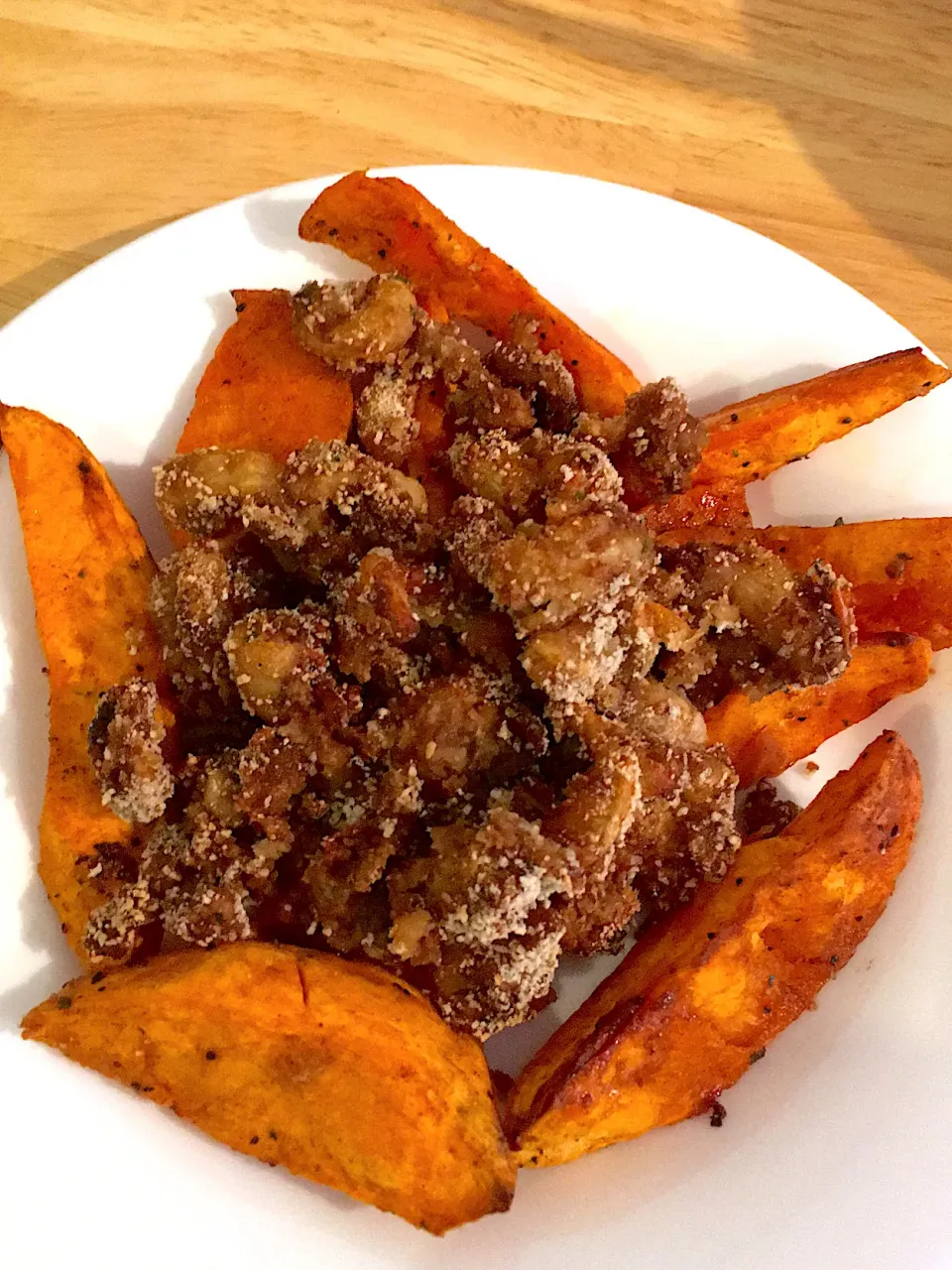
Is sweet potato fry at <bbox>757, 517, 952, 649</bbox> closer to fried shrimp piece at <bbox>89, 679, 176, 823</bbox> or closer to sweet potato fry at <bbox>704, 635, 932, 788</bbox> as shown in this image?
sweet potato fry at <bbox>704, 635, 932, 788</bbox>

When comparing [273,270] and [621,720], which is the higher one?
[273,270]

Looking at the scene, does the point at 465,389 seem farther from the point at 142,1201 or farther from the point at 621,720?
the point at 142,1201

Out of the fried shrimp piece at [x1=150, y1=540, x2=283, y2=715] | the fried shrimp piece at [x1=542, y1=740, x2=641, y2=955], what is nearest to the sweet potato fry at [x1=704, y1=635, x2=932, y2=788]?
the fried shrimp piece at [x1=542, y1=740, x2=641, y2=955]

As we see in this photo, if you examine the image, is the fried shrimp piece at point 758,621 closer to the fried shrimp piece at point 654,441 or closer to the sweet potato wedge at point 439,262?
the fried shrimp piece at point 654,441

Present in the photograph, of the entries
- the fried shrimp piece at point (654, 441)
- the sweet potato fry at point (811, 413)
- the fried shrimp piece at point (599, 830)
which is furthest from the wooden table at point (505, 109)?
the fried shrimp piece at point (599, 830)

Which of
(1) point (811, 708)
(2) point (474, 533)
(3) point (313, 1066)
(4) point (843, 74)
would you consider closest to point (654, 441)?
(2) point (474, 533)

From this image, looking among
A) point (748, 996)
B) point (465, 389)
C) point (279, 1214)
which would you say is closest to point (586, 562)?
point (465, 389)
